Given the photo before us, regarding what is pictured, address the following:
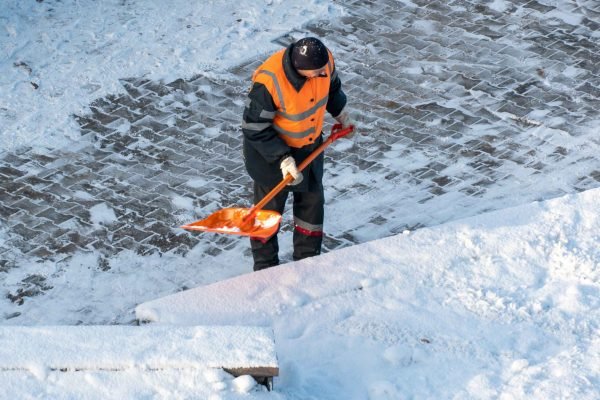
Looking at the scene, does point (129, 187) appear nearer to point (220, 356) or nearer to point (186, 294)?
point (186, 294)

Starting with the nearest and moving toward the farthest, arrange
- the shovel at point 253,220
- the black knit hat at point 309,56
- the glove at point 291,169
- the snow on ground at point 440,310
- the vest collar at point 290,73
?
1. the snow on ground at point 440,310
2. the black knit hat at point 309,56
3. the vest collar at point 290,73
4. the glove at point 291,169
5. the shovel at point 253,220

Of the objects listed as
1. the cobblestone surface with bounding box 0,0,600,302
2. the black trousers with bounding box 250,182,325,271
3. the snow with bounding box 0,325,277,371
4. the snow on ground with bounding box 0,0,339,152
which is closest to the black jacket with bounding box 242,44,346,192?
the black trousers with bounding box 250,182,325,271

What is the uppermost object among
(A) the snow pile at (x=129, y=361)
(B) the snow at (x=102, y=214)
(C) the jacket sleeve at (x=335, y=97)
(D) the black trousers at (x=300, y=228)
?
(C) the jacket sleeve at (x=335, y=97)

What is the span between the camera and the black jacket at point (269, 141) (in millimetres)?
5566

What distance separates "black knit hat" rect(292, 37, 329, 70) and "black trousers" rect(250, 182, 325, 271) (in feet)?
3.02

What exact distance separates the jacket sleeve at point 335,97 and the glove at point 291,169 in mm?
599

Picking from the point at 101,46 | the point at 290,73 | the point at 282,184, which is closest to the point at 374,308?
the point at 282,184

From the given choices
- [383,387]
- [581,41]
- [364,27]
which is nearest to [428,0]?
[364,27]

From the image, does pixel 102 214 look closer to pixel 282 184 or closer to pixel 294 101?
pixel 282 184

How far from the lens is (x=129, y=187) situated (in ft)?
23.6

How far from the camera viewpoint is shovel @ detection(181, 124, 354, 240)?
230 inches

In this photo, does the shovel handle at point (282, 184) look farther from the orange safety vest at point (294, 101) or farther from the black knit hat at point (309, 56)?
the black knit hat at point (309, 56)

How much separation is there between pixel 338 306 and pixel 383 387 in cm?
69

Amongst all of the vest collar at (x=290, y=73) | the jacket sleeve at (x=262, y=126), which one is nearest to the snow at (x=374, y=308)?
the jacket sleeve at (x=262, y=126)
